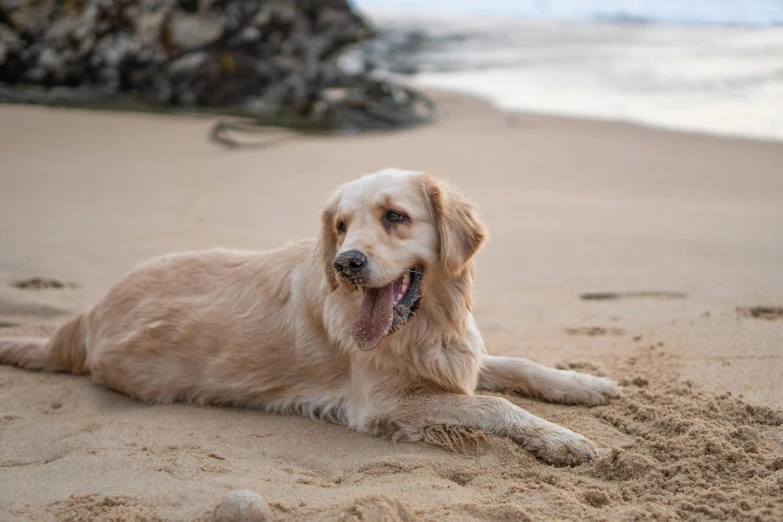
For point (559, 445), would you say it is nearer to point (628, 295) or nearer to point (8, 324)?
point (628, 295)

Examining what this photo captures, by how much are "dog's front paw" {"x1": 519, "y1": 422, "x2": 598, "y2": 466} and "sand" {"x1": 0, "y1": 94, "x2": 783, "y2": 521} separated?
0.07 meters

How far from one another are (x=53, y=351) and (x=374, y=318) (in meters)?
2.39

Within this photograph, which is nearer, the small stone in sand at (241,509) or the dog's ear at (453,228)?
the small stone in sand at (241,509)

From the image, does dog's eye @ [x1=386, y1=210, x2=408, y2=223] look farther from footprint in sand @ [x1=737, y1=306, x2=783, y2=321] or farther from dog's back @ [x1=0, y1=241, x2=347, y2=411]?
footprint in sand @ [x1=737, y1=306, x2=783, y2=321]

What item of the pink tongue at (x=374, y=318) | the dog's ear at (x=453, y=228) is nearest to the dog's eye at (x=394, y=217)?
the dog's ear at (x=453, y=228)

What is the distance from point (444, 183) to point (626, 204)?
469cm

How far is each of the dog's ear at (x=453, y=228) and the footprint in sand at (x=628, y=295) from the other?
2.24m

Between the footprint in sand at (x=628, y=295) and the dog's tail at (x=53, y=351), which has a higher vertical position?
the footprint in sand at (x=628, y=295)

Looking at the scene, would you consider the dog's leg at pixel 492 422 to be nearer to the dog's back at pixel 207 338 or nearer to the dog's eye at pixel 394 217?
the dog's back at pixel 207 338

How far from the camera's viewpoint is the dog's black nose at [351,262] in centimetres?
364

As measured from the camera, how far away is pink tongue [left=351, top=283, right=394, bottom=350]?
3846 mm

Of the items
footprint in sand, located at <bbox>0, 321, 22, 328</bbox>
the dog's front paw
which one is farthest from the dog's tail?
the dog's front paw

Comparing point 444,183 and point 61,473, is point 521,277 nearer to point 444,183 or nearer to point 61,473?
point 444,183

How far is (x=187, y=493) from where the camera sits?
11.0 feet
